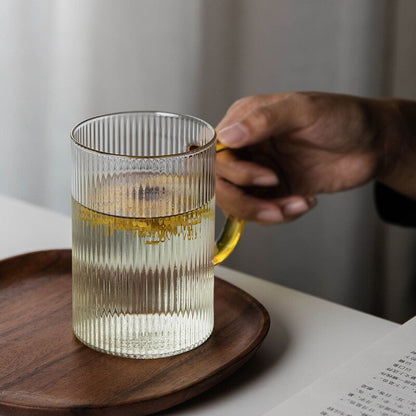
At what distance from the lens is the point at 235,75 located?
1.40 m

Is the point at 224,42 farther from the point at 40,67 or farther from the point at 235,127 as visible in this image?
the point at 235,127

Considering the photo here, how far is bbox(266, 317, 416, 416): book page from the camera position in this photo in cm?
44

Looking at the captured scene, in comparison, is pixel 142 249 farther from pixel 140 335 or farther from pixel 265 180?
pixel 265 180

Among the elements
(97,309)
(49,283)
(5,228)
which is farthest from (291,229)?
(97,309)

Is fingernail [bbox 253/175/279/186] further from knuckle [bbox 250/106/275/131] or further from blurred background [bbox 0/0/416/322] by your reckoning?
blurred background [bbox 0/0/416/322]

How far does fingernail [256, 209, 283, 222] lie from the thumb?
0.28ft

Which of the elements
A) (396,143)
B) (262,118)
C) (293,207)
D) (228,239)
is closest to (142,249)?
(228,239)

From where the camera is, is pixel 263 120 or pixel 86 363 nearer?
pixel 86 363

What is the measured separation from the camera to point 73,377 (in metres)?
0.49

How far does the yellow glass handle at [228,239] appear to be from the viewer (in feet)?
1.96

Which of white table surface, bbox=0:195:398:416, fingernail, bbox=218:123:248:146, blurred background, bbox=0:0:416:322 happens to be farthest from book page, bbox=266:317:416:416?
blurred background, bbox=0:0:416:322

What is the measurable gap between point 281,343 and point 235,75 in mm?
889

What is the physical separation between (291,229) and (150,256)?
100 cm

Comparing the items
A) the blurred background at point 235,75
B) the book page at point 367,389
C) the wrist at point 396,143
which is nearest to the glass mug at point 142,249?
the book page at point 367,389
